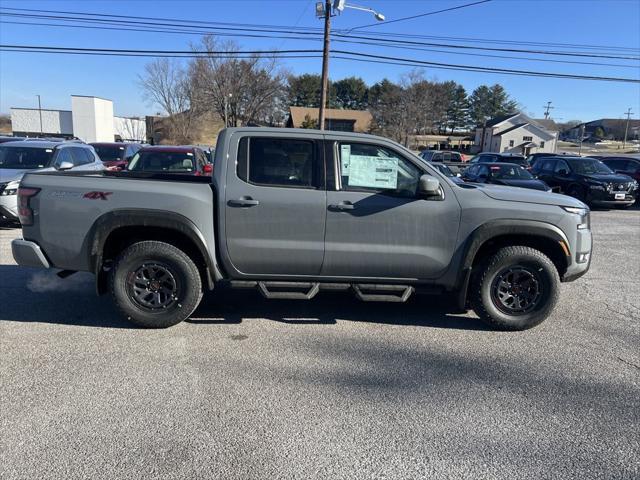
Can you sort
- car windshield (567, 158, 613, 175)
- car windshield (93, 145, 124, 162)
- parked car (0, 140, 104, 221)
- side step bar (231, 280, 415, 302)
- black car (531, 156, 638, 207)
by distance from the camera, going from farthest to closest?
1. car windshield (93, 145, 124, 162)
2. car windshield (567, 158, 613, 175)
3. black car (531, 156, 638, 207)
4. parked car (0, 140, 104, 221)
5. side step bar (231, 280, 415, 302)

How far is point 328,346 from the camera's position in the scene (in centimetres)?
419

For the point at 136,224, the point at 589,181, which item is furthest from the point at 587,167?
the point at 136,224

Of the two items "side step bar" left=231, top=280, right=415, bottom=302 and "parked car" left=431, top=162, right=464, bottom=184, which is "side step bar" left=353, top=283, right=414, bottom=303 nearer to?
"side step bar" left=231, top=280, right=415, bottom=302

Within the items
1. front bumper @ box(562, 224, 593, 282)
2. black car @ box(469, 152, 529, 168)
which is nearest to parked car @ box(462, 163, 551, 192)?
black car @ box(469, 152, 529, 168)

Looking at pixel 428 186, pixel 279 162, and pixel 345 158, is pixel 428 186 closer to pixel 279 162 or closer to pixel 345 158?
pixel 345 158

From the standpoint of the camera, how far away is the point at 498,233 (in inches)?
173

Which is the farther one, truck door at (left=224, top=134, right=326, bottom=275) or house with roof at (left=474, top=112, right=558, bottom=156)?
house with roof at (left=474, top=112, right=558, bottom=156)

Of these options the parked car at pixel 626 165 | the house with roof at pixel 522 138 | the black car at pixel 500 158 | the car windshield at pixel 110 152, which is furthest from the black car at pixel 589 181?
the house with roof at pixel 522 138

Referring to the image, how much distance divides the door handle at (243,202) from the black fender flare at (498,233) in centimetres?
207

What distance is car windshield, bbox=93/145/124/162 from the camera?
16183mm

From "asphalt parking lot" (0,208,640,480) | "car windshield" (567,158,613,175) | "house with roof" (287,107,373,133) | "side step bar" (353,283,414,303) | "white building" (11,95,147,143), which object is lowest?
"asphalt parking lot" (0,208,640,480)

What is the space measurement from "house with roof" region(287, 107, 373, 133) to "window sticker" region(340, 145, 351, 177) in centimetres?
6616

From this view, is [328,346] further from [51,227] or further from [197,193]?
[51,227]

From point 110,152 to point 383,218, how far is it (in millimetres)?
14874
